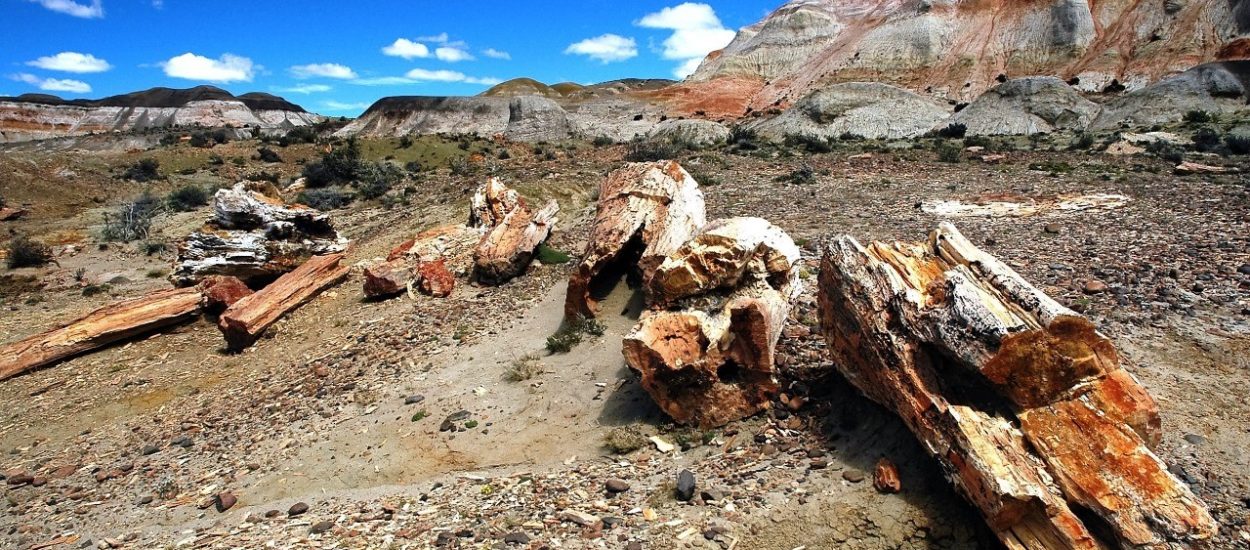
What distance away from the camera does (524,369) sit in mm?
7316

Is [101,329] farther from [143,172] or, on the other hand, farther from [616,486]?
[143,172]

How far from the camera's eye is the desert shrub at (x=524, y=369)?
718 centimetres

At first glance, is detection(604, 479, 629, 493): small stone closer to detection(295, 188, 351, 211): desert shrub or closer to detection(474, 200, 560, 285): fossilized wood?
detection(474, 200, 560, 285): fossilized wood

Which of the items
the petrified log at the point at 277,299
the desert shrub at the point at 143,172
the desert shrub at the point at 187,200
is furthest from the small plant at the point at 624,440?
the desert shrub at the point at 143,172

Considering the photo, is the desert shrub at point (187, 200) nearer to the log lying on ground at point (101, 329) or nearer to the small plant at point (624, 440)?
the log lying on ground at point (101, 329)

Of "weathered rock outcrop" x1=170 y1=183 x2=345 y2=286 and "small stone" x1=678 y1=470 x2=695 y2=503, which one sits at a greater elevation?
"weathered rock outcrop" x1=170 y1=183 x2=345 y2=286

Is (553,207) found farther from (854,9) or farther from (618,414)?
(854,9)

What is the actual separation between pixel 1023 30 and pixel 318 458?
51.7 m

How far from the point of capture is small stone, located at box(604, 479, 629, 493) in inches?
188

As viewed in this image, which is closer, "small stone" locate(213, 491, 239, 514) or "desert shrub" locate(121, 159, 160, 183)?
"small stone" locate(213, 491, 239, 514)

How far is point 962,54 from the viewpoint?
144 feet

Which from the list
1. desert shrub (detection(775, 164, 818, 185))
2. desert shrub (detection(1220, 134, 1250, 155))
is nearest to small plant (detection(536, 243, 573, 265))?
desert shrub (detection(775, 164, 818, 185))

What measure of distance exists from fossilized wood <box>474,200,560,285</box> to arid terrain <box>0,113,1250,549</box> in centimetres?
36

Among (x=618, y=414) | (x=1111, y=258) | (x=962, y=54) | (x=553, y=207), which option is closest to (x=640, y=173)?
(x=553, y=207)
